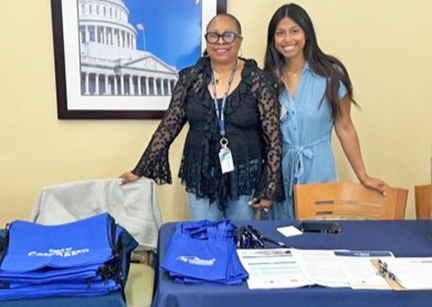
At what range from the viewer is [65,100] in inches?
89.7

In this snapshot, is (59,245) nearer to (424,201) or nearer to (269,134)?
(269,134)

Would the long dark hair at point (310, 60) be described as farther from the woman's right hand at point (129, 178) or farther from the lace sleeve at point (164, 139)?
the woman's right hand at point (129, 178)

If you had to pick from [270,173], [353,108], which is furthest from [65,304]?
[353,108]

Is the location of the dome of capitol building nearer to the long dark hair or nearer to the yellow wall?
A: the yellow wall

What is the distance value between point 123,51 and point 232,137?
2.58 feet

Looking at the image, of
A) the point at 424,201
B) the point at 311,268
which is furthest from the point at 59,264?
the point at 424,201

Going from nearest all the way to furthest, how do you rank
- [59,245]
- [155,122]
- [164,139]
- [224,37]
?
[59,245], [224,37], [164,139], [155,122]

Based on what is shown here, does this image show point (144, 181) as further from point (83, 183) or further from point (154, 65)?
point (154, 65)

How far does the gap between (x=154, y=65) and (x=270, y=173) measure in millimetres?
858

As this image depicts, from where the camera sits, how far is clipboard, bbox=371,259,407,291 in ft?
4.01

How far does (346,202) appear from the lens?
1.89m

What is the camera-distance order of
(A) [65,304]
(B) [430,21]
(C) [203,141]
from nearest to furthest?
(A) [65,304], (C) [203,141], (B) [430,21]

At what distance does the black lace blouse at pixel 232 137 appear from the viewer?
1881 mm

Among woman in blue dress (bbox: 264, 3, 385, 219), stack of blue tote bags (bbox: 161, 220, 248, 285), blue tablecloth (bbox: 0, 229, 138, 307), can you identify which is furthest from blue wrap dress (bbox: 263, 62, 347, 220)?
blue tablecloth (bbox: 0, 229, 138, 307)
